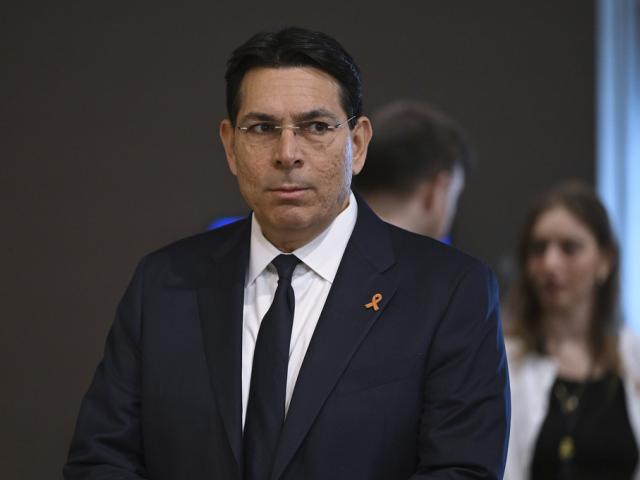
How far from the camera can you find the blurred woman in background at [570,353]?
134 inches

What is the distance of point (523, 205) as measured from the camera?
177 inches

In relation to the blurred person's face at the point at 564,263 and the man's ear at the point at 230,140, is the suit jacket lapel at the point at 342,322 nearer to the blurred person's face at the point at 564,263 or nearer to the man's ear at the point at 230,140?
the man's ear at the point at 230,140

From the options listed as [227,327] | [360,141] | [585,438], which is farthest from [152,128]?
[227,327]

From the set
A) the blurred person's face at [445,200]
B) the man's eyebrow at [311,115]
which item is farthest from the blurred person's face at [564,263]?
the man's eyebrow at [311,115]

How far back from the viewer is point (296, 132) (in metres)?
1.96

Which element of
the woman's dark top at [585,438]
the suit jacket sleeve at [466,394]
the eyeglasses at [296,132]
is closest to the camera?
the suit jacket sleeve at [466,394]

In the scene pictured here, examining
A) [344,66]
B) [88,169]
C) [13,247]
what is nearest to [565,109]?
[88,169]

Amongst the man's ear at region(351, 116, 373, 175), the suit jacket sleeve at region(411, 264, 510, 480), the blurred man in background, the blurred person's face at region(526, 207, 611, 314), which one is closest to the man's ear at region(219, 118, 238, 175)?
the man's ear at region(351, 116, 373, 175)

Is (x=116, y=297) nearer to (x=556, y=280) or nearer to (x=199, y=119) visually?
(x=199, y=119)

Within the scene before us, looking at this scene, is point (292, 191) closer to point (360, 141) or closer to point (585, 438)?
point (360, 141)

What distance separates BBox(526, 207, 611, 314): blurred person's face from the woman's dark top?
0.35m

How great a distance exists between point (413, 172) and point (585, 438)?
1.07 metres

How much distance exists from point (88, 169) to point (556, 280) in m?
1.72

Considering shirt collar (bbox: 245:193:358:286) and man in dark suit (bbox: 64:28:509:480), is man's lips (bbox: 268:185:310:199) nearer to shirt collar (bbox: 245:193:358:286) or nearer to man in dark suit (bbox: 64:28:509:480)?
man in dark suit (bbox: 64:28:509:480)
